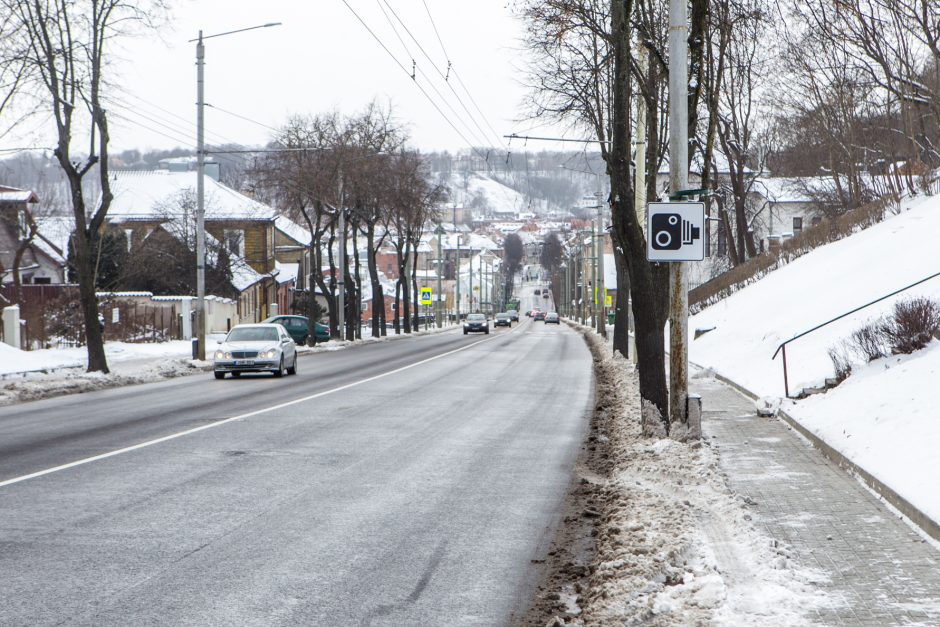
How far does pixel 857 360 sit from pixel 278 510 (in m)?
10.5

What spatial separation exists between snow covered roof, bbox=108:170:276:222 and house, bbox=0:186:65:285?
10.6m

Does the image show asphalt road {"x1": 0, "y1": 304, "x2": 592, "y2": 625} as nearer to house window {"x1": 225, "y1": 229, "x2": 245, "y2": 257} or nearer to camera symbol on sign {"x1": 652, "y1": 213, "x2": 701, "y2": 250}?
camera symbol on sign {"x1": 652, "y1": 213, "x2": 701, "y2": 250}

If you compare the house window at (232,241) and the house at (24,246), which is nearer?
the house at (24,246)

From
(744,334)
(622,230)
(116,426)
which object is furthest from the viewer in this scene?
(744,334)

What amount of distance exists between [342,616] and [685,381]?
7.93 metres

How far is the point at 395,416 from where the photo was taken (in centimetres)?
1747

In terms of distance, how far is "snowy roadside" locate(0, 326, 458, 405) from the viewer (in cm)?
2337

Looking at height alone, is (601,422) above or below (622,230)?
below

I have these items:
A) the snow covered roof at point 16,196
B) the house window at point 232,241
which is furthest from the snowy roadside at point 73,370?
the house window at point 232,241

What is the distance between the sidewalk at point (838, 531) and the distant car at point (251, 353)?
16.9 meters

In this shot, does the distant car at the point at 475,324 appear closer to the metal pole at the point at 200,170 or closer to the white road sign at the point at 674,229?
the metal pole at the point at 200,170

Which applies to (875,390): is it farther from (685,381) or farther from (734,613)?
(734,613)

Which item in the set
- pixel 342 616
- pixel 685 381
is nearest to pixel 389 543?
pixel 342 616

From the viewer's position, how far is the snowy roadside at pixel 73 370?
2337 cm
